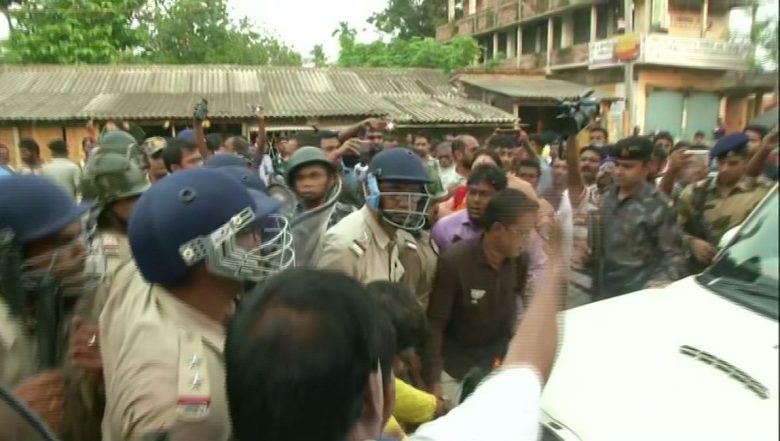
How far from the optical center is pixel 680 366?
177 cm

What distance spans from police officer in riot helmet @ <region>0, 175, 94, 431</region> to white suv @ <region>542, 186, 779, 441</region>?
1494mm

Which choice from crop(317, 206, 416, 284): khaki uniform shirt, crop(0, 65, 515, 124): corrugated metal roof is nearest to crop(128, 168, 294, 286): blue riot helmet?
crop(317, 206, 416, 284): khaki uniform shirt

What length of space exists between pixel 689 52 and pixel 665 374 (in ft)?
3.16

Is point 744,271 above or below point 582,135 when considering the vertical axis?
below

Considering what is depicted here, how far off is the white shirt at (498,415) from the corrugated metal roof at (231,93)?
15506mm

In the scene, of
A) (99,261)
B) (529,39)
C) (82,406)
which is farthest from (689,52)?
(529,39)

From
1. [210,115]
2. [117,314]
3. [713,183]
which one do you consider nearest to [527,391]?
[117,314]

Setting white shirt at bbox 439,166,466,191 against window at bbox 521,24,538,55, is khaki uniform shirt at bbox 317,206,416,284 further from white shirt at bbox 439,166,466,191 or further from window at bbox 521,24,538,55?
window at bbox 521,24,538,55

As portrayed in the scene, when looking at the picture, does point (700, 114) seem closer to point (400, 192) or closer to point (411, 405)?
point (411, 405)

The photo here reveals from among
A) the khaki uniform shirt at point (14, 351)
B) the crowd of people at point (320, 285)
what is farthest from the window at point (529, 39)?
the khaki uniform shirt at point (14, 351)

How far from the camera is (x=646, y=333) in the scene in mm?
2051

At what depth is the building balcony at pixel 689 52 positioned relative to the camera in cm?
81

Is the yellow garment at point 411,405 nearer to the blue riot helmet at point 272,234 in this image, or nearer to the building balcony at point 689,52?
the blue riot helmet at point 272,234

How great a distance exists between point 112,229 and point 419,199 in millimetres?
1445
